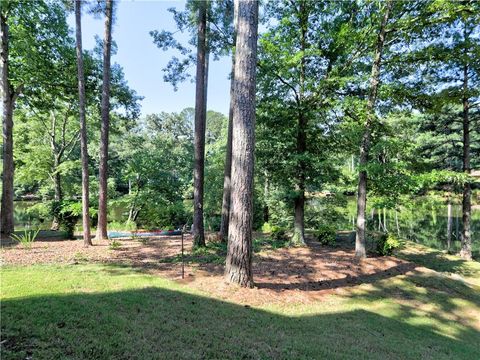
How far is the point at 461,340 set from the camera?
15.4 feet

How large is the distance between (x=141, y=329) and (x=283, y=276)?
13.3ft

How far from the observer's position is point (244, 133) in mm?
5254

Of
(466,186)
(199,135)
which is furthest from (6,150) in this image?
(466,186)

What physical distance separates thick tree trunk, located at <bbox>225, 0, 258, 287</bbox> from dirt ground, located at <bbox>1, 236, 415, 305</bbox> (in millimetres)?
828

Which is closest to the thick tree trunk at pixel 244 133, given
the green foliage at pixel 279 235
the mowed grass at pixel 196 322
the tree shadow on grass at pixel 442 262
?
the mowed grass at pixel 196 322

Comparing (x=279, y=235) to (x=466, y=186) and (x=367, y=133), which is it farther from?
(x=466, y=186)

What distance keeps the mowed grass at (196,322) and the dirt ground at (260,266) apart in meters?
0.37

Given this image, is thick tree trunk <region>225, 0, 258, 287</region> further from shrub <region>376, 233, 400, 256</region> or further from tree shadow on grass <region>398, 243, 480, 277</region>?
tree shadow on grass <region>398, 243, 480, 277</region>

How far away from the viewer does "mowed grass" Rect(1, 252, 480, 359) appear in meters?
2.83

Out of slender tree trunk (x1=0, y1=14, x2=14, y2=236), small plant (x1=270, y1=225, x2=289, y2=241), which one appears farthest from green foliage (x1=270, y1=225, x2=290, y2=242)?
slender tree trunk (x1=0, y1=14, x2=14, y2=236)

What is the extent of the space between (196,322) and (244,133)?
322 cm

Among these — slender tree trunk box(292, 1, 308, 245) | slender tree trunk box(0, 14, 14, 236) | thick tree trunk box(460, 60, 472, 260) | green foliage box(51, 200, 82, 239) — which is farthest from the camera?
thick tree trunk box(460, 60, 472, 260)

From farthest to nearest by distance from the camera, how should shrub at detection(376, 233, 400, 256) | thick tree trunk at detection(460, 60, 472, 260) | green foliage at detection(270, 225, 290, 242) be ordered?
green foliage at detection(270, 225, 290, 242)
thick tree trunk at detection(460, 60, 472, 260)
shrub at detection(376, 233, 400, 256)

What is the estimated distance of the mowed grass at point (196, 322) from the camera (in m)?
2.83
